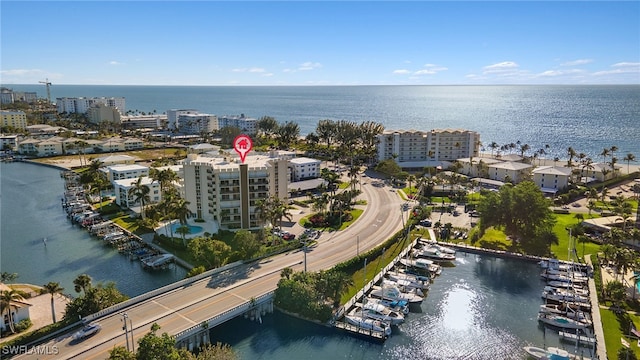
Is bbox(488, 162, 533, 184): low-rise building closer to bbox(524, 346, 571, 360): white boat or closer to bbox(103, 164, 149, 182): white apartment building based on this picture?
bbox(524, 346, 571, 360): white boat

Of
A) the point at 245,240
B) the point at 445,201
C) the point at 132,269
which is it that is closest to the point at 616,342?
the point at 245,240

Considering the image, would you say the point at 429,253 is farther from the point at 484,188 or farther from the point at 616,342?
the point at 484,188

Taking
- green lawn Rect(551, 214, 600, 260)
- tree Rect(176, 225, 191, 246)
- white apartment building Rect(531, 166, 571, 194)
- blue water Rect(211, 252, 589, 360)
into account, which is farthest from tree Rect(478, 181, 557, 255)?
tree Rect(176, 225, 191, 246)

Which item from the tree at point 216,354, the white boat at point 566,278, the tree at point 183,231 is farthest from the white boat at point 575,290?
the tree at point 183,231

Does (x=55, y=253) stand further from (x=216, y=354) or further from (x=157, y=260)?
(x=216, y=354)

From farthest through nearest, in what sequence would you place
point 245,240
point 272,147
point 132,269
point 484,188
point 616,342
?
1. point 272,147
2. point 484,188
3. point 132,269
4. point 245,240
5. point 616,342
